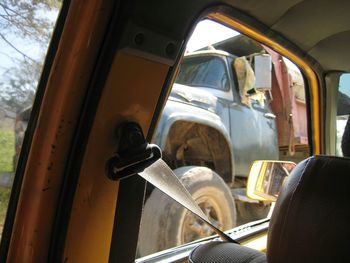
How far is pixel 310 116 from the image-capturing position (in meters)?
2.43

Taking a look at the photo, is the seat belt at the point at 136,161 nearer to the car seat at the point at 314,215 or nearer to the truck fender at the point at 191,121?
the car seat at the point at 314,215

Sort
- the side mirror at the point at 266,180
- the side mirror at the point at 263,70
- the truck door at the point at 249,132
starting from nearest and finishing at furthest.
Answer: the side mirror at the point at 266,180
the side mirror at the point at 263,70
the truck door at the point at 249,132

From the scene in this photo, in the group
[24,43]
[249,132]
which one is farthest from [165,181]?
[249,132]

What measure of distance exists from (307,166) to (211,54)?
9.65 ft

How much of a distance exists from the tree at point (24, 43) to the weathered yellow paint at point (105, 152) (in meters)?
0.18

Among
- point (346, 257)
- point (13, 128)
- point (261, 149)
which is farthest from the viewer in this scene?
point (261, 149)

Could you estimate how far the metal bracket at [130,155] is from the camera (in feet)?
3.46

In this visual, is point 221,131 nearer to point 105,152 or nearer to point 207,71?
point 207,71

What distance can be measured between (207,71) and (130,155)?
9.18ft

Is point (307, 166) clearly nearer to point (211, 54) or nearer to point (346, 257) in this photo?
point (346, 257)

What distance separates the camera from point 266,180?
7.54 ft

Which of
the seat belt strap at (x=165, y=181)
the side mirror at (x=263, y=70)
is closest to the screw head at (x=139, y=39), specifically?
the seat belt strap at (x=165, y=181)

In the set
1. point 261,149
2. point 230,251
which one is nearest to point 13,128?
point 230,251

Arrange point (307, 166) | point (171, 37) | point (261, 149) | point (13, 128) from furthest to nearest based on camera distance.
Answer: point (261, 149) → point (171, 37) → point (13, 128) → point (307, 166)
